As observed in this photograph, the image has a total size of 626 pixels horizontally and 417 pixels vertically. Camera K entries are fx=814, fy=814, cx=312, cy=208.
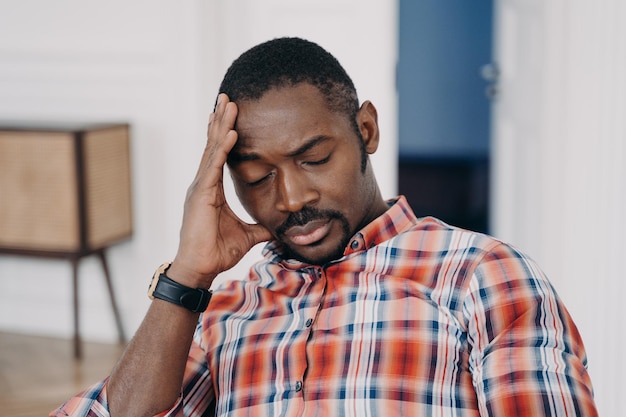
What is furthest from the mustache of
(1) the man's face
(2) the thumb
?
(2) the thumb

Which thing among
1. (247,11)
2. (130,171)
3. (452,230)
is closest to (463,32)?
(247,11)

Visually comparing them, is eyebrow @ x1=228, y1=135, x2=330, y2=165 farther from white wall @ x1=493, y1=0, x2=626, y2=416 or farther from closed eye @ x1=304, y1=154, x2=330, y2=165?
white wall @ x1=493, y1=0, x2=626, y2=416

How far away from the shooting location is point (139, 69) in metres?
3.19

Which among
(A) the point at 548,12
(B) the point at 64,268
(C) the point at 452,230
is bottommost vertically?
(B) the point at 64,268

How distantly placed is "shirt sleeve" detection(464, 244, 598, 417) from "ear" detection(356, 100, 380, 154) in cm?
28

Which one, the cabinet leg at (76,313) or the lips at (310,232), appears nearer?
the lips at (310,232)

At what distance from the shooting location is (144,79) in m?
3.19

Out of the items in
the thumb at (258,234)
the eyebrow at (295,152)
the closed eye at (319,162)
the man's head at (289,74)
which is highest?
the man's head at (289,74)

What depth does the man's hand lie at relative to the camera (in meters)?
1.15

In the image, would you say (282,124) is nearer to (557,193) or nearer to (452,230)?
(452,230)

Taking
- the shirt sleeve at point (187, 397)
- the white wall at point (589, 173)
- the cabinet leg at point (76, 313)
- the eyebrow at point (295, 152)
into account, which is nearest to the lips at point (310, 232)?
the eyebrow at point (295, 152)

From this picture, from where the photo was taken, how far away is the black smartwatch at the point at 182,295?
1136 millimetres

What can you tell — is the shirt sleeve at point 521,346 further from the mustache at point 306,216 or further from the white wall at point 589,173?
the white wall at point 589,173

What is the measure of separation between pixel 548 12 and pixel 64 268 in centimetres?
215
